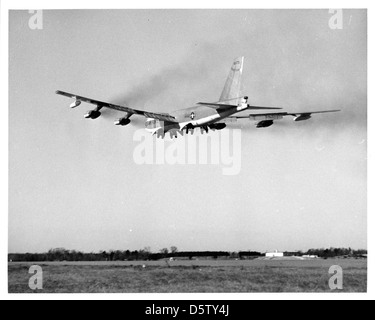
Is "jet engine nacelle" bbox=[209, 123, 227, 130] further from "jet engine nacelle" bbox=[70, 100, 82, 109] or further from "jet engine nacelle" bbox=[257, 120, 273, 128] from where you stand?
"jet engine nacelle" bbox=[70, 100, 82, 109]

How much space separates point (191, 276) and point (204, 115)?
8971 millimetres

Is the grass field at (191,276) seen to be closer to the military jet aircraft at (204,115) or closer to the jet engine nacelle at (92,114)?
the military jet aircraft at (204,115)

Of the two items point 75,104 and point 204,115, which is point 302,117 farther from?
point 75,104

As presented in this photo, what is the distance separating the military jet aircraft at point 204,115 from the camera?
42969mm

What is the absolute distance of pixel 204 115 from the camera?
44.2 metres

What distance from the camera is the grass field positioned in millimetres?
43156

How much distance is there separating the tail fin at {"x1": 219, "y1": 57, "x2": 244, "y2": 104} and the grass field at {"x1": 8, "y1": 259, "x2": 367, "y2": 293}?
976 cm

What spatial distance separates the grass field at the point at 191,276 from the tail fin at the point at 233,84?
32.0ft

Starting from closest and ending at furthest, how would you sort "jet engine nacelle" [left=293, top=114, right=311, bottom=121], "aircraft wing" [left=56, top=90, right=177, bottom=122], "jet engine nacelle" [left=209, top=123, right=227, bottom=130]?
"aircraft wing" [left=56, top=90, right=177, bottom=122], "jet engine nacelle" [left=293, top=114, right=311, bottom=121], "jet engine nacelle" [left=209, top=123, right=227, bottom=130]

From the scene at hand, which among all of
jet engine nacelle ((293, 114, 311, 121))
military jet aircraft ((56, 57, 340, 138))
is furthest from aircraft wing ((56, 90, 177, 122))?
jet engine nacelle ((293, 114, 311, 121))

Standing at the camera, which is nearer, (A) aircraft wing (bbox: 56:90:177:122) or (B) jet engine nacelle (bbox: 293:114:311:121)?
(A) aircraft wing (bbox: 56:90:177:122)

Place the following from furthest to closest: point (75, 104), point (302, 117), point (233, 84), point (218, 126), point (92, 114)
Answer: point (218, 126), point (302, 117), point (233, 84), point (92, 114), point (75, 104)

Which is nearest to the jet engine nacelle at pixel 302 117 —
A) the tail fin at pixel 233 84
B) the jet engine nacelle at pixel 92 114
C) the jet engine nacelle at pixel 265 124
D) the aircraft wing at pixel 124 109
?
the jet engine nacelle at pixel 265 124

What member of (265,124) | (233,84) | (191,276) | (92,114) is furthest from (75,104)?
(191,276)
